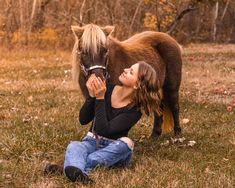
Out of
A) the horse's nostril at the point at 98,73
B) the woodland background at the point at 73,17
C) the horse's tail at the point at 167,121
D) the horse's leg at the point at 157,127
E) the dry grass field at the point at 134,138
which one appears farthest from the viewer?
the woodland background at the point at 73,17

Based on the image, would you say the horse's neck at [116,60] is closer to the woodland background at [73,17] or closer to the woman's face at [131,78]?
the woman's face at [131,78]

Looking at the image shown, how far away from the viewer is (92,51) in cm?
580

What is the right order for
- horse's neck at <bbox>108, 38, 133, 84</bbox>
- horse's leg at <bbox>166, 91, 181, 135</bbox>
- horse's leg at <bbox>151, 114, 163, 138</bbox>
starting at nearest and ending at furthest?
horse's neck at <bbox>108, 38, 133, 84</bbox> < horse's leg at <bbox>151, 114, 163, 138</bbox> < horse's leg at <bbox>166, 91, 181, 135</bbox>

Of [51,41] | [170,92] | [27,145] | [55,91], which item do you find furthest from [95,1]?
[27,145]

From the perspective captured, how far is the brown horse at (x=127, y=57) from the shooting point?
231 inches

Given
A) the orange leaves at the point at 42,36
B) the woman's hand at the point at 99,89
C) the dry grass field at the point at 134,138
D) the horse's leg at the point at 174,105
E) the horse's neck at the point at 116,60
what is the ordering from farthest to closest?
the orange leaves at the point at 42,36 < the horse's leg at the point at 174,105 < the horse's neck at the point at 116,60 < the woman's hand at the point at 99,89 < the dry grass field at the point at 134,138

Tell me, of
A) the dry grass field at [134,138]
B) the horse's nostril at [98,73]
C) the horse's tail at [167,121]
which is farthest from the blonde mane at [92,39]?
the horse's tail at [167,121]

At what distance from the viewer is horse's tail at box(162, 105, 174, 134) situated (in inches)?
307

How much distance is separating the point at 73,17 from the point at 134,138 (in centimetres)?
1761

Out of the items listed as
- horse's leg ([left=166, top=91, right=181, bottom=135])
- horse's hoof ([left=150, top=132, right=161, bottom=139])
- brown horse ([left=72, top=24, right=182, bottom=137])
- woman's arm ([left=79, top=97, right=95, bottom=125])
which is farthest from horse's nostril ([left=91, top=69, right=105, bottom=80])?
horse's leg ([left=166, top=91, right=181, bottom=135])

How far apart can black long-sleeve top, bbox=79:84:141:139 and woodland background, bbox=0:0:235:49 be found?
16603 millimetres

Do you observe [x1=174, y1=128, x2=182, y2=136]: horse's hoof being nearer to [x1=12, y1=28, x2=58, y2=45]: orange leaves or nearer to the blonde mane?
the blonde mane

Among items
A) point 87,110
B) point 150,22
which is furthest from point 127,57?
point 150,22

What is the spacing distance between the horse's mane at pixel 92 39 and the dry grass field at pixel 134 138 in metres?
1.32
